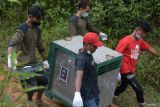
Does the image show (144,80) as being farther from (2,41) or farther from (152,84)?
(2,41)

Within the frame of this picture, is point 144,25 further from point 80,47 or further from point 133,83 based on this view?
point 80,47

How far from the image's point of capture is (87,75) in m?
4.41

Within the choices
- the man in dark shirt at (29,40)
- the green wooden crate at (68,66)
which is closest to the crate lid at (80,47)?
the green wooden crate at (68,66)

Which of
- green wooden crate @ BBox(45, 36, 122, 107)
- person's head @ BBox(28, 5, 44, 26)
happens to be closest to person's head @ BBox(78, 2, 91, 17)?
green wooden crate @ BBox(45, 36, 122, 107)

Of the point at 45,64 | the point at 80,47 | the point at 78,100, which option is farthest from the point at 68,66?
the point at 78,100

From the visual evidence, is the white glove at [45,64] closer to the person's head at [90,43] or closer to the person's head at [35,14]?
the person's head at [35,14]

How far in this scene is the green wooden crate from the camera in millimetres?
4975

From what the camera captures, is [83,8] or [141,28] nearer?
[141,28]

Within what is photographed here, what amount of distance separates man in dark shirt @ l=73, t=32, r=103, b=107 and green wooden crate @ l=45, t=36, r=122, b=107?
0.40 metres

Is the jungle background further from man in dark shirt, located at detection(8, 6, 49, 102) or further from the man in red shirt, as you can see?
man in dark shirt, located at detection(8, 6, 49, 102)

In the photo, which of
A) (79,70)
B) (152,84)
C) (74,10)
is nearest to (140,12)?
(74,10)

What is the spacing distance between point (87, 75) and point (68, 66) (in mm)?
668

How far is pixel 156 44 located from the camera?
29.8 feet

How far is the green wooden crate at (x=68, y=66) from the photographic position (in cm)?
497
